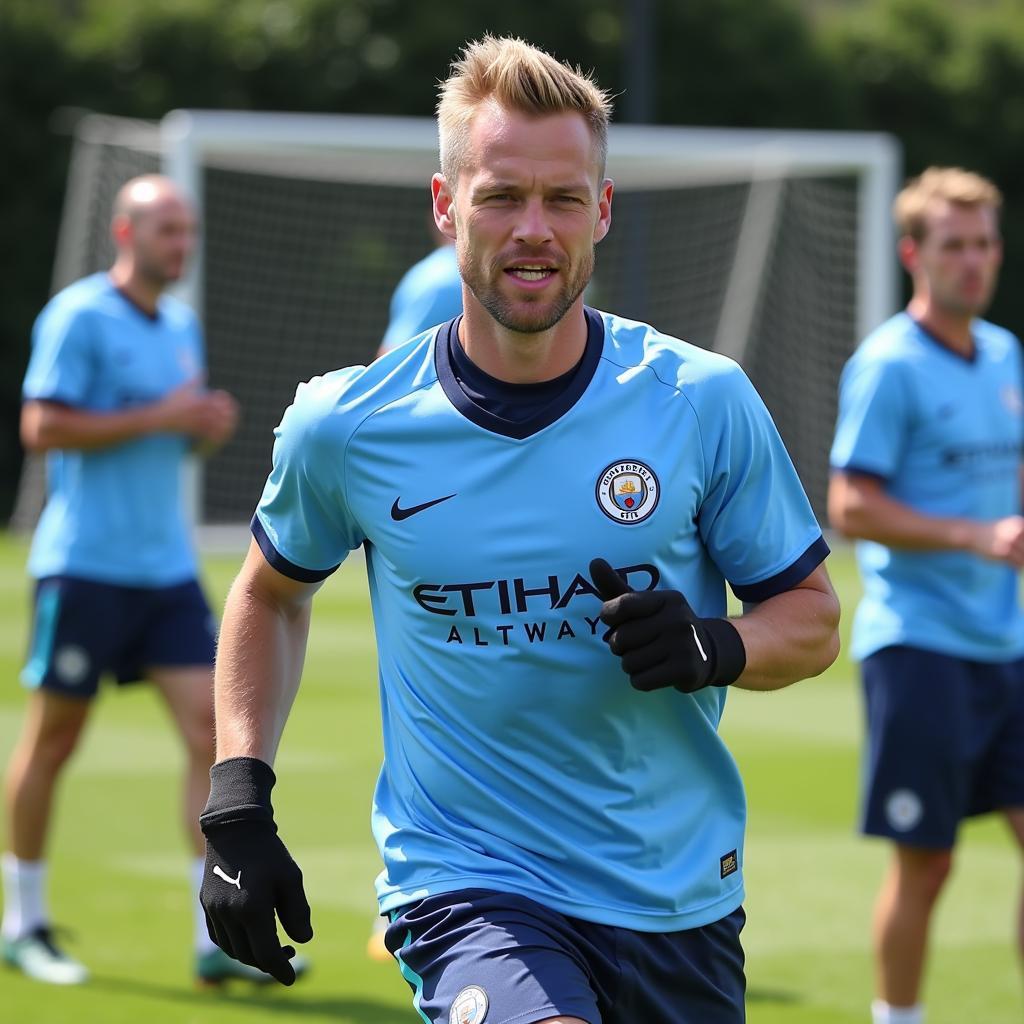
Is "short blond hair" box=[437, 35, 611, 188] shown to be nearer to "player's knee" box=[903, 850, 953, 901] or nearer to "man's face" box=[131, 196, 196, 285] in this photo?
"player's knee" box=[903, 850, 953, 901]

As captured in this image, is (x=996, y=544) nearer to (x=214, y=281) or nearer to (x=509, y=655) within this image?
(x=509, y=655)

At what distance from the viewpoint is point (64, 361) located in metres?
7.01

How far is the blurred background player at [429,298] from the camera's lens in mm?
6445

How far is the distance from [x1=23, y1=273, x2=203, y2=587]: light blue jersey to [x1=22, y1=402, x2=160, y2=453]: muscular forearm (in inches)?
2.1

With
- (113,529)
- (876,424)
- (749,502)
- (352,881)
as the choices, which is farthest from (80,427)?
(749,502)

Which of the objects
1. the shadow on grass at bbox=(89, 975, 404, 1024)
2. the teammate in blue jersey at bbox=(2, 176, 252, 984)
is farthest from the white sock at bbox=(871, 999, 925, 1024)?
the teammate in blue jersey at bbox=(2, 176, 252, 984)

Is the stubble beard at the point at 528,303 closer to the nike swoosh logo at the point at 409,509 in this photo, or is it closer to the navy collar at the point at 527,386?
the navy collar at the point at 527,386

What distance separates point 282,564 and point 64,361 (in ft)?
12.1

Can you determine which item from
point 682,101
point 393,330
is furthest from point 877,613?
point 682,101

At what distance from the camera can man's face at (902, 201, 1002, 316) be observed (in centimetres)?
598

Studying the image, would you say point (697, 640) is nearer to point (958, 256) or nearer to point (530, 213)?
point (530, 213)

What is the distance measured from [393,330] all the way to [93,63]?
19888mm

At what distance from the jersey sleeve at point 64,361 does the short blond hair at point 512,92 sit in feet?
12.3

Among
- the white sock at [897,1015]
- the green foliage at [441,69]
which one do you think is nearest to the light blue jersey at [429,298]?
the white sock at [897,1015]
